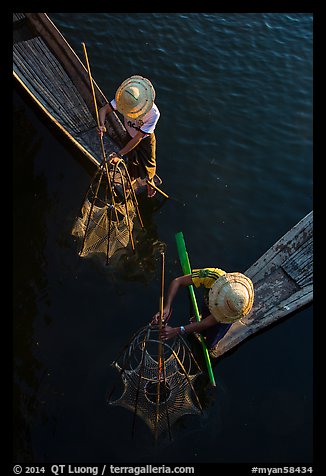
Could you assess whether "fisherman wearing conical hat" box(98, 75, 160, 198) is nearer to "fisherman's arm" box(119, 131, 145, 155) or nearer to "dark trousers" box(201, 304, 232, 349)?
"fisherman's arm" box(119, 131, 145, 155)

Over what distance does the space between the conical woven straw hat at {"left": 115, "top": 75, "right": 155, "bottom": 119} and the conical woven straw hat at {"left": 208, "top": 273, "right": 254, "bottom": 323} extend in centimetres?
308

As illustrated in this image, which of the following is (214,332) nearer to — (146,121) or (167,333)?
(167,333)

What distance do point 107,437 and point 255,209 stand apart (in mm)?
5187

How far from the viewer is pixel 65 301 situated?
7762mm

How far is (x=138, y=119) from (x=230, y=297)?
348 centimetres

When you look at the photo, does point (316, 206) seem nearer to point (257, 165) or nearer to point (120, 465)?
point (257, 165)

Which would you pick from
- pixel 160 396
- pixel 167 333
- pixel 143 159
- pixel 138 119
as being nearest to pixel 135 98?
pixel 138 119

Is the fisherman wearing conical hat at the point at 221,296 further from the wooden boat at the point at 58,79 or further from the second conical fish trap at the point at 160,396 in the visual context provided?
the wooden boat at the point at 58,79

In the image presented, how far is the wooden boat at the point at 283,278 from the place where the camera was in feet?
23.5

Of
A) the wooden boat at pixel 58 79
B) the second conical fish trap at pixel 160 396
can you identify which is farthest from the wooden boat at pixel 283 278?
the wooden boat at pixel 58 79

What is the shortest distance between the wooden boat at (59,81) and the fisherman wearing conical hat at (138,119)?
2.42ft

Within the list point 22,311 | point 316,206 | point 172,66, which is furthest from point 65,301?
point 172,66

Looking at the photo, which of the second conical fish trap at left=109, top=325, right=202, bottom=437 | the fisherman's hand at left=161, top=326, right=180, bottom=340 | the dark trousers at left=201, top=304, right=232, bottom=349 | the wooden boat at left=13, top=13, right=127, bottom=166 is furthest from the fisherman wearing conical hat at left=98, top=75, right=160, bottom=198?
the second conical fish trap at left=109, top=325, right=202, bottom=437

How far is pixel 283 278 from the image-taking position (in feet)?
25.9
